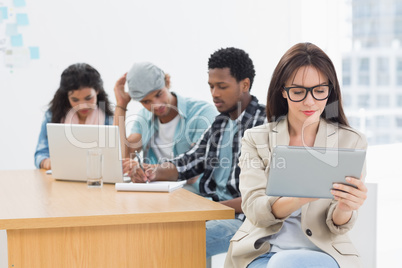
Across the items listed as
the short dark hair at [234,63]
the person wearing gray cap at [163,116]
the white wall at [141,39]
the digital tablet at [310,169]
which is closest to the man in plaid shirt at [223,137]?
the short dark hair at [234,63]

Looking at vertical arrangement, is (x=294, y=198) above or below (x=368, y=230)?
above

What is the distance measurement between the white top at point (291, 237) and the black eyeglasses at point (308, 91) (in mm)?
383

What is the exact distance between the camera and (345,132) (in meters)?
1.78

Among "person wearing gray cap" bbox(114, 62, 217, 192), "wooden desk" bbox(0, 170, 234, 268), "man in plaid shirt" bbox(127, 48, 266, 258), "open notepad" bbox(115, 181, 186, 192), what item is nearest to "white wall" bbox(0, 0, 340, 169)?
"person wearing gray cap" bbox(114, 62, 217, 192)

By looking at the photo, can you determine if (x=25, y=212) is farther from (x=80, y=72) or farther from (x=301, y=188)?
(x=80, y=72)

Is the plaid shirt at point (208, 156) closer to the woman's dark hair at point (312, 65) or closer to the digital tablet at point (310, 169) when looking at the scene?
the woman's dark hair at point (312, 65)

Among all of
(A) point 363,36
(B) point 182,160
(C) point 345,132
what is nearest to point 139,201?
(B) point 182,160

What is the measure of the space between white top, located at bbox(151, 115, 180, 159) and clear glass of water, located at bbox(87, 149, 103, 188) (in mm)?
867

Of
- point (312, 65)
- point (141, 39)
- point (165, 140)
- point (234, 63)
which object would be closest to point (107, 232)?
point (312, 65)

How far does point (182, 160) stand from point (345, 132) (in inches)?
40.6

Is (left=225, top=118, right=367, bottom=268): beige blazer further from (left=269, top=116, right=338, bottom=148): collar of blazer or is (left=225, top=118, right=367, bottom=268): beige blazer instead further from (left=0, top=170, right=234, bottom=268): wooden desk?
(left=0, top=170, right=234, bottom=268): wooden desk

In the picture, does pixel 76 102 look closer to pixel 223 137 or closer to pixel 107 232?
pixel 223 137

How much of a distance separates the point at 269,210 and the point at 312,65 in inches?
20.2

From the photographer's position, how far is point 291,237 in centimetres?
169
